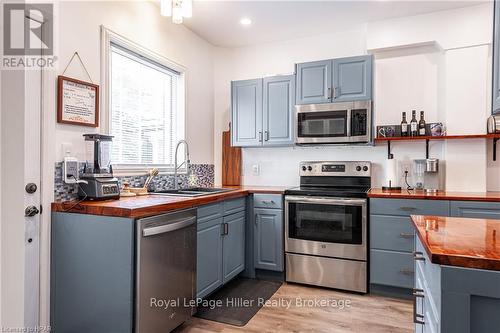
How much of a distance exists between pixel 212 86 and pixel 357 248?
2617mm

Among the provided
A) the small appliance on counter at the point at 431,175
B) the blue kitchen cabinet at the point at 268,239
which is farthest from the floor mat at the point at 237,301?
the small appliance on counter at the point at 431,175

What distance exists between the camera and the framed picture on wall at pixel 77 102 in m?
2.03

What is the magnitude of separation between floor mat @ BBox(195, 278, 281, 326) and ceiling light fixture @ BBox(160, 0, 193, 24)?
7.59 feet

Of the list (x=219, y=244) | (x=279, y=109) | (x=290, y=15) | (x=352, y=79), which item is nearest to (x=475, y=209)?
(x=352, y=79)

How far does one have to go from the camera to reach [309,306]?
263 cm

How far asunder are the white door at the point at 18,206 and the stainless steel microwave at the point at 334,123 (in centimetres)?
239

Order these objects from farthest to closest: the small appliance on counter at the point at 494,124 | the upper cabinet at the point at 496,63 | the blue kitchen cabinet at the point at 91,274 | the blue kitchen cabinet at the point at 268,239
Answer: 1. the blue kitchen cabinet at the point at 268,239
2. the small appliance on counter at the point at 494,124
3. the blue kitchen cabinet at the point at 91,274
4. the upper cabinet at the point at 496,63

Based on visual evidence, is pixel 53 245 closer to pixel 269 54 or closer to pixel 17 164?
pixel 17 164

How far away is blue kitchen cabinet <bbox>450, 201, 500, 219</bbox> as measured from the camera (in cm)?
250

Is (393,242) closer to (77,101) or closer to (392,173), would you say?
(392,173)

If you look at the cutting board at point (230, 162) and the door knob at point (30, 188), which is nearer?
the door knob at point (30, 188)

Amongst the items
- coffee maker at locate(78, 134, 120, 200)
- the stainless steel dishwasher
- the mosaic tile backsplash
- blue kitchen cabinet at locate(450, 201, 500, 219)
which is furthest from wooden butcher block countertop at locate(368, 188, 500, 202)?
coffee maker at locate(78, 134, 120, 200)

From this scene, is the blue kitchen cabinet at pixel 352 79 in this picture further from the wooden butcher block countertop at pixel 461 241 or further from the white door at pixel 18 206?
the white door at pixel 18 206

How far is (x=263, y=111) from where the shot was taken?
11.6ft
